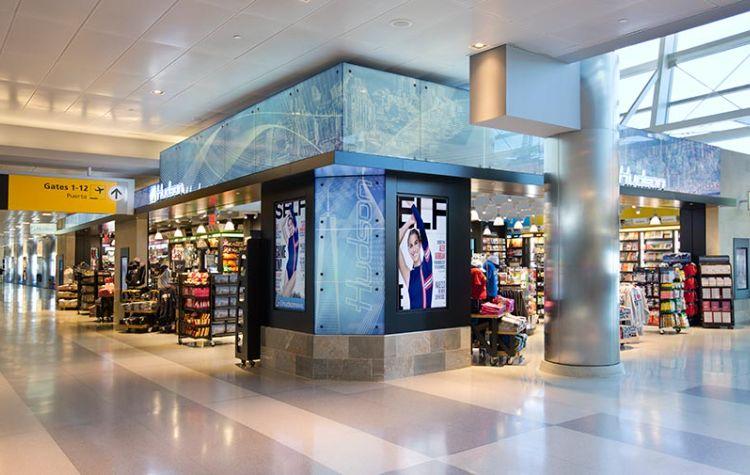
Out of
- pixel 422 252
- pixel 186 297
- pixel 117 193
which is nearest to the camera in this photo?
pixel 422 252

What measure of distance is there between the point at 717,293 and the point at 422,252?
8609 millimetres

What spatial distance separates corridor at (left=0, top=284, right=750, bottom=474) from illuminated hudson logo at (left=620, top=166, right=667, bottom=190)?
3.69 m

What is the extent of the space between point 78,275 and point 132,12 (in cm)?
1427

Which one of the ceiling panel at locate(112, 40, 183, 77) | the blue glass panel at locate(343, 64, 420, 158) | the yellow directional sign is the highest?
Result: the ceiling panel at locate(112, 40, 183, 77)

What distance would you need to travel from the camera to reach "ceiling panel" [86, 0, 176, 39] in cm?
554

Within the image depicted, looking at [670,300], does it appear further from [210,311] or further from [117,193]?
[117,193]

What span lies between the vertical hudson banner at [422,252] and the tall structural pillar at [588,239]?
1.48 m

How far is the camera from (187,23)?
603 cm

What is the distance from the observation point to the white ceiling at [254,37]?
562cm

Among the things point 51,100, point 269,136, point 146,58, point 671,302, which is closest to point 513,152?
point 269,136

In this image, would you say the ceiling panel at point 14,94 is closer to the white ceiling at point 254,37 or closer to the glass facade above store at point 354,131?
the white ceiling at point 254,37

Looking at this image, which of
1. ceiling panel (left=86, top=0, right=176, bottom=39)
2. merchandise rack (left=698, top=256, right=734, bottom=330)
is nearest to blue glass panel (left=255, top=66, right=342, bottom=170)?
ceiling panel (left=86, top=0, right=176, bottom=39)

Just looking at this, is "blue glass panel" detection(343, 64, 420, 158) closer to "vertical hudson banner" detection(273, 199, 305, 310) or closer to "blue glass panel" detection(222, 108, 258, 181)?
"vertical hudson banner" detection(273, 199, 305, 310)

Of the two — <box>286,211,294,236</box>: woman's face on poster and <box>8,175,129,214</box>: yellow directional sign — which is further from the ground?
<box>8,175,129,214</box>: yellow directional sign
